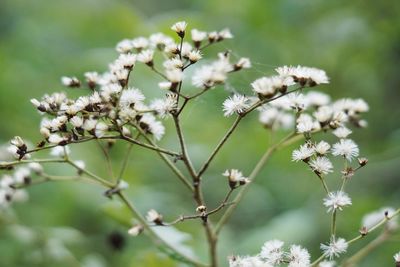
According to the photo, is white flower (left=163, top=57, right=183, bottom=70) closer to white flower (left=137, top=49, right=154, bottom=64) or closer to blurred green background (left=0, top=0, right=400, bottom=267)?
white flower (left=137, top=49, right=154, bottom=64)

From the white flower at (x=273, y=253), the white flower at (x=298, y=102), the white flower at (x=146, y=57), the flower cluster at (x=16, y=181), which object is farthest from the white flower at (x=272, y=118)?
the flower cluster at (x=16, y=181)

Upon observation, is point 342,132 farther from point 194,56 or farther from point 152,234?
point 152,234

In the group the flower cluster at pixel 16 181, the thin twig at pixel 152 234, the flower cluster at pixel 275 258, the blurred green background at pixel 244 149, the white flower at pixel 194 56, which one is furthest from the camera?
the blurred green background at pixel 244 149

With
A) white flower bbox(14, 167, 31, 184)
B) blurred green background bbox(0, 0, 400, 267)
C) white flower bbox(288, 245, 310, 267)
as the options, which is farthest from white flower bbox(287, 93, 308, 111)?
white flower bbox(14, 167, 31, 184)

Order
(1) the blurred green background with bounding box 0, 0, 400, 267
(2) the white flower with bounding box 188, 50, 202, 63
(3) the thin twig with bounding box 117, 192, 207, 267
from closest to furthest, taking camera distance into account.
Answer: (2) the white flower with bounding box 188, 50, 202, 63
(3) the thin twig with bounding box 117, 192, 207, 267
(1) the blurred green background with bounding box 0, 0, 400, 267

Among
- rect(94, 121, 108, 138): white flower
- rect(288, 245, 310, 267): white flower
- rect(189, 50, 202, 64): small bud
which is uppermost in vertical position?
rect(189, 50, 202, 64): small bud

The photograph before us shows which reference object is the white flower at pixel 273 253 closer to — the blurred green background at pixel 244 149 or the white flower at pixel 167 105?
the white flower at pixel 167 105
